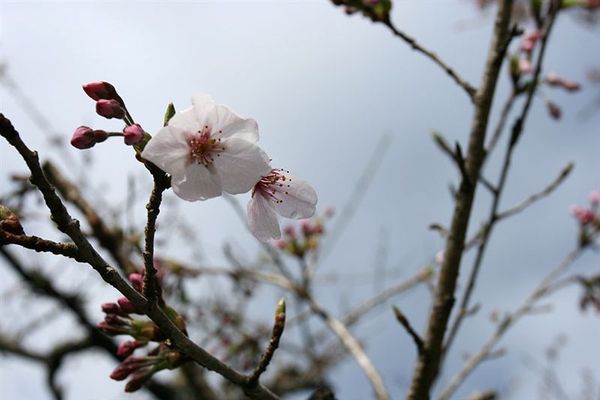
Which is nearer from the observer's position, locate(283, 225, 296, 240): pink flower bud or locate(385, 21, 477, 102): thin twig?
locate(385, 21, 477, 102): thin twig

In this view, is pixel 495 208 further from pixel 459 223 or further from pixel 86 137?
pixel 86 137

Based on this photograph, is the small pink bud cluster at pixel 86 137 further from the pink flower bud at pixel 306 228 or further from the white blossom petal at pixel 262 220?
the pink flower bud at pixel 306 228

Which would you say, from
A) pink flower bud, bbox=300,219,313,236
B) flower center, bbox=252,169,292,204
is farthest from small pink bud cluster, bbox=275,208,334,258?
flower center, bbox=252,169,292,204

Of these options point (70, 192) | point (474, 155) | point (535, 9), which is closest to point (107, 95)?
point (474, 155)

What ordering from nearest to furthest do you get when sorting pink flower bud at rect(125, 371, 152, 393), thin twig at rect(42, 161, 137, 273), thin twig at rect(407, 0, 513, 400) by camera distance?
pink flower bud at rect(125, 371, 152, 393), thin twig at rect(407, 0, 513, 400), thin twig at rect(42, 161, 137, 273)

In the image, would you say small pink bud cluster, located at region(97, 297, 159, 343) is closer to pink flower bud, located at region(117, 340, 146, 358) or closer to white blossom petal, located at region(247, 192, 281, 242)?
pink flower bud, located at region(117, 340, 146, 358)

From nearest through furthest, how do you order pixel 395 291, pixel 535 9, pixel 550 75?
pixel 535 9 → pixel 550 75 → pixel 395 291

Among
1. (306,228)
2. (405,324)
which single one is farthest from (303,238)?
(405,324)

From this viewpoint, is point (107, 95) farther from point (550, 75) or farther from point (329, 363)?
point (329, 363)
